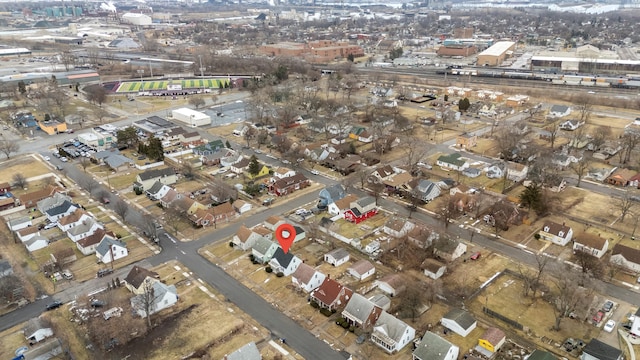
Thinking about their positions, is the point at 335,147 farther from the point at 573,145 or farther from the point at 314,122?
the point at 573,145

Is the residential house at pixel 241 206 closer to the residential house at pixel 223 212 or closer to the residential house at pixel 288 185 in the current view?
the residential house at pixel 223 212

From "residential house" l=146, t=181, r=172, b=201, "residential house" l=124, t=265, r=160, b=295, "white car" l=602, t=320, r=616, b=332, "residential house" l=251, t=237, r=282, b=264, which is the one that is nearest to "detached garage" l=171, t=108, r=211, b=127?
"residential house" l=146, t=181, r=172, b=201

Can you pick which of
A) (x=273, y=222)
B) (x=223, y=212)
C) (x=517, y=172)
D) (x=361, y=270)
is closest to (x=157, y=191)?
(x=223, y=212)

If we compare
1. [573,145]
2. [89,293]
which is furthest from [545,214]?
[89,293]

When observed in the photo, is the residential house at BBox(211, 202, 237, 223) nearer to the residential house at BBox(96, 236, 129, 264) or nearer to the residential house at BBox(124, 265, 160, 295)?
the residential house at BBox(96, 236, 129, 264)

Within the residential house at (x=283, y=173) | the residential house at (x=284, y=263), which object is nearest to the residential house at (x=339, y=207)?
the residential house at (x=283, y=173)

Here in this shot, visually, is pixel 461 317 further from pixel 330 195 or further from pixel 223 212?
pixel 223 212
